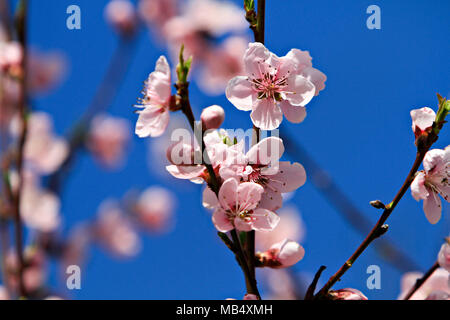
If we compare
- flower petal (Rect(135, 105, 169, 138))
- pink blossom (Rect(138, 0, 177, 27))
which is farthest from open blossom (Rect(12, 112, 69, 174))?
flower petal (Rect(135, 105, 169, 138))

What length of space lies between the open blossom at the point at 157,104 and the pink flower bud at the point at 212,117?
79 mm

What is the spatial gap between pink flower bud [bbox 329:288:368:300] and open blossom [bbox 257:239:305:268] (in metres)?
0.11

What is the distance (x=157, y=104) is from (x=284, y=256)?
17.3 inches

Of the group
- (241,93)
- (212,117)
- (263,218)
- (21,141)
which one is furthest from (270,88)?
(21,141)

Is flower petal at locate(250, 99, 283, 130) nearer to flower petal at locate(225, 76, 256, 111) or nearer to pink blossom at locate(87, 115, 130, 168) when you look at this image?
flower petal at locate(225, 76, 256, 111)

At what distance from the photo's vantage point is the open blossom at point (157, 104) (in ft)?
3.09

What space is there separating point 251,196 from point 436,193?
1.39 feet

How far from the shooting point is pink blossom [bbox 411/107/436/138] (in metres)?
0.98

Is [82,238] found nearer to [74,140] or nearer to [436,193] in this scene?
[74,140]

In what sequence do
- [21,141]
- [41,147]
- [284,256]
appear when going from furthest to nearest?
[41,147], [21,141], [284,256]

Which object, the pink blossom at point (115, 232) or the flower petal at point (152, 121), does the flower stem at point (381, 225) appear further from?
the pink blossom at point (115, 232)

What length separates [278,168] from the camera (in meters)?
0.98

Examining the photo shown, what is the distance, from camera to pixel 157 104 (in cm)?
99

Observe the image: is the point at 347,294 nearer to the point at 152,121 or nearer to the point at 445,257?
the point at 445,257
